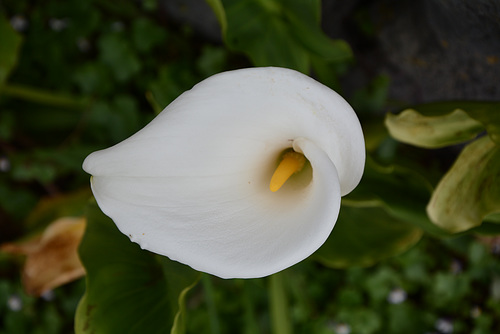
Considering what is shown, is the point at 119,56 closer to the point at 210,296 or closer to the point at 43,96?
the point at 43,96

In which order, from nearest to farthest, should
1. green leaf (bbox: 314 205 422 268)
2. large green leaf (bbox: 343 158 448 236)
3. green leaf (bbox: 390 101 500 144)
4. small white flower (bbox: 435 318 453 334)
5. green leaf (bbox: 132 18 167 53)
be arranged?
green leaf (bbox: 390 101 500 144), large green leaf (bbox: 343 158 448 236), green leaf (bbox: 314 205 422 268), small white flower (bbox: 435 318 453 334), green leaf (bbox: 132 18 167 53)

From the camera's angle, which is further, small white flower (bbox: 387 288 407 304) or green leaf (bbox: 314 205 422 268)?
small white flower (bbox: 387 288 407 304)

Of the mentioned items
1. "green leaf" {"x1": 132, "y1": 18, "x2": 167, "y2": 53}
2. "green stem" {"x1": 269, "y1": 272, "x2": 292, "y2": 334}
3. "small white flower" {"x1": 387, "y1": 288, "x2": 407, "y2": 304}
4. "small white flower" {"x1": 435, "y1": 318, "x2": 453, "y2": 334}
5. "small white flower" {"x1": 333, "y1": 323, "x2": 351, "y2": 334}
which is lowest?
"small white flower" {"x1": 333, "y1": 323, "x2": 351, "y2": 334}

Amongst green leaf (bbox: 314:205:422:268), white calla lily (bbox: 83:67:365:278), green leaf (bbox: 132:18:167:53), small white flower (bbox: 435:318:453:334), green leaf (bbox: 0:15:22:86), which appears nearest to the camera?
white calla lily (bbox: 83:67:365:278)

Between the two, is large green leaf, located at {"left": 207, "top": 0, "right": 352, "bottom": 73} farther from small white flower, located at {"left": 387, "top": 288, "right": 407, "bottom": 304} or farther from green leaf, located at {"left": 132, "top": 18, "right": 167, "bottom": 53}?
small white flower, located at {"left": 387, "top": 288, "right": 407, "bottom": 304}

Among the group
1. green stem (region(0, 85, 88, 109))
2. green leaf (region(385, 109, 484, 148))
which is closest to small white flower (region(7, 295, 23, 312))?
green stem (region(0, 85, 88, 109))

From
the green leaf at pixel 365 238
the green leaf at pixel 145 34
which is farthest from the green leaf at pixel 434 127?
the green leaf at pixel 145 34

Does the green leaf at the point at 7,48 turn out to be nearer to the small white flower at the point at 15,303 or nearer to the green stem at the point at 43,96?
the green stem at the point at 43,96
